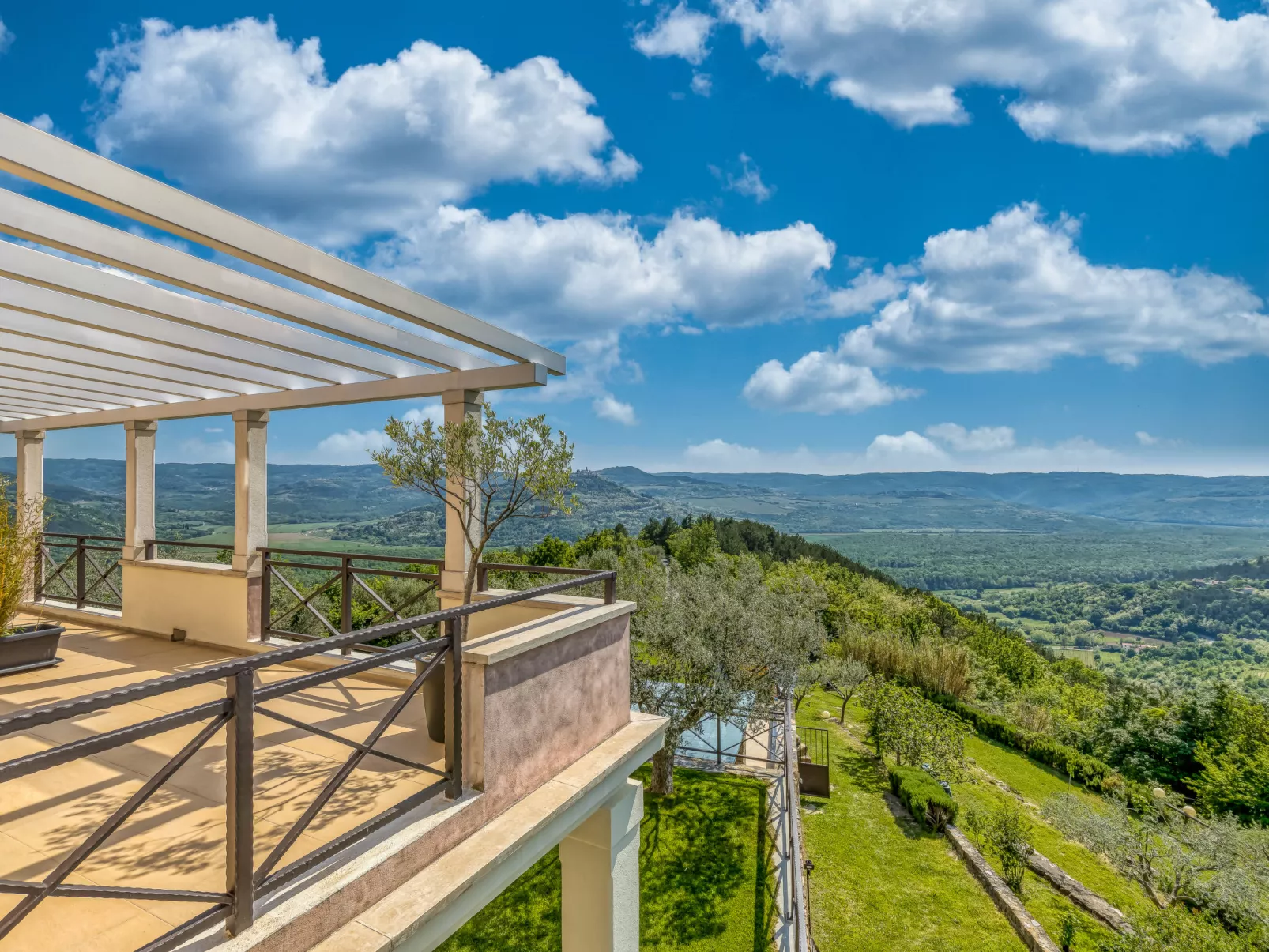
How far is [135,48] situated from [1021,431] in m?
159

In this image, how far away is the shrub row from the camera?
61.6 feet

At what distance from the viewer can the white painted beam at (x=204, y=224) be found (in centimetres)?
263

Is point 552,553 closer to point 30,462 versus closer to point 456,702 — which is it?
point 30,462

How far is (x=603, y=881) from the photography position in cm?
404

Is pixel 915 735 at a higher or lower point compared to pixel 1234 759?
higher

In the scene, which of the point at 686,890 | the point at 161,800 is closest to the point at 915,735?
the point at 686,890

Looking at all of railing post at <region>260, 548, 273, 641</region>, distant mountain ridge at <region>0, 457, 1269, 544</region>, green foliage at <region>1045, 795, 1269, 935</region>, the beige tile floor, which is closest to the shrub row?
green foliage at <region>1045, 795, 1269, 935</region>

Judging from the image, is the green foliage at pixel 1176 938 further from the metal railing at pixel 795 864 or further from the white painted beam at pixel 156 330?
the white painted beam at pixel 156 330

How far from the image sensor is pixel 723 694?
38.6 ft

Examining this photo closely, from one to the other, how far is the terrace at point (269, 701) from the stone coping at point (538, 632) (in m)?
0.03

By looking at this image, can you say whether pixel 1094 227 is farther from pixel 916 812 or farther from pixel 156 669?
pixel 156 669

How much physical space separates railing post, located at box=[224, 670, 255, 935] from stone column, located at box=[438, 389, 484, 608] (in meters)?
→ 3.16

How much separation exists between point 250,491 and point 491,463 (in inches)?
144

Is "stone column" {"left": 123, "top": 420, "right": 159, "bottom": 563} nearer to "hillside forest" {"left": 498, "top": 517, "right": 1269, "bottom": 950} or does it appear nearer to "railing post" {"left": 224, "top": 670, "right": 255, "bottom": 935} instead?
"railing post" {"left": 224, "top": 670, "right": 255, "bottom": 935}
